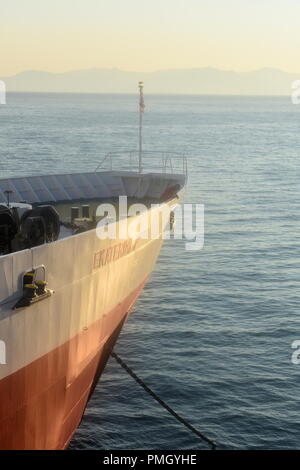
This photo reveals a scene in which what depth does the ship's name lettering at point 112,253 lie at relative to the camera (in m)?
25.6

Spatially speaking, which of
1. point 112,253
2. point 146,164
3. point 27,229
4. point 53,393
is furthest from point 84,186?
point 146,164

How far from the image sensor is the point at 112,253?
90.1ft

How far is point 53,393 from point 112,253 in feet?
23.7

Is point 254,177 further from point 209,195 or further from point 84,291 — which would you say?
point 84,291

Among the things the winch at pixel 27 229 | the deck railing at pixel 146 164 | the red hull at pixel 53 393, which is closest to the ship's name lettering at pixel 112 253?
the winch at pixel 27 229

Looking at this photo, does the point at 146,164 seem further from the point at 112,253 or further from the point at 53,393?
the point at 53,393

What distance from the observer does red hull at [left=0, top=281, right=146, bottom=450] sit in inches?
765

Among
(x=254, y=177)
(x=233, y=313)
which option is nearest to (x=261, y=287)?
(x=233, y=313)

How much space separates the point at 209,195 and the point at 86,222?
4601cm

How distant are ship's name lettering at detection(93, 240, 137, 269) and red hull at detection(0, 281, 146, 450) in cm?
248

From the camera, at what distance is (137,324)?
38.3m

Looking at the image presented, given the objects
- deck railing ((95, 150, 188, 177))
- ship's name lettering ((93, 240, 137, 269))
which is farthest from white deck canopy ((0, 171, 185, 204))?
deck railing ((95, 150, 188, 177))

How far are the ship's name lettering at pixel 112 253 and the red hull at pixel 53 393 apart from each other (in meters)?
2.48

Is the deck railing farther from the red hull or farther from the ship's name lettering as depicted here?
the red hull
